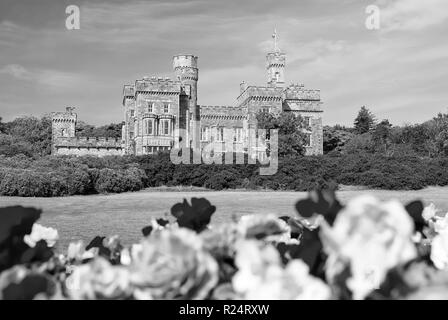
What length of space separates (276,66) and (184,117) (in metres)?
16.7

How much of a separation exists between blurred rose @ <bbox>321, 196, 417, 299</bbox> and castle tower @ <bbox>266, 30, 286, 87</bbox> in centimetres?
5944

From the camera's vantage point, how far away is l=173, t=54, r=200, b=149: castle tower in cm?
4903

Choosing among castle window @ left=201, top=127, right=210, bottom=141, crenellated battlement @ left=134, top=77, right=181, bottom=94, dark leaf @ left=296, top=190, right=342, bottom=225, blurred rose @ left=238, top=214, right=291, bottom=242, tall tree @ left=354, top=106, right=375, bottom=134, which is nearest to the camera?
dark leaf @ left=296, top=190, right=342, bottom=225

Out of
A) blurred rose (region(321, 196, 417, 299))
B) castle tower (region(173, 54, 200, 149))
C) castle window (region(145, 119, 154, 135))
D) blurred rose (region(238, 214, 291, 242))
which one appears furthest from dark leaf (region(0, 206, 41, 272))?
castle tower (region(173, 54, 200, 149))

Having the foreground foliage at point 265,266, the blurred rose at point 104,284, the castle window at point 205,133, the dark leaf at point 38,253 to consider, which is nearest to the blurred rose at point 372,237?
the foreground foliage at point 265,266

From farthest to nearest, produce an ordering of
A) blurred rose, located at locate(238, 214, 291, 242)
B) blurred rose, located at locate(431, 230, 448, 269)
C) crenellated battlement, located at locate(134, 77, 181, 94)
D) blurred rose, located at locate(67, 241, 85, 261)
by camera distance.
Result: crenellated battlement, located at locate(134, 77, 181, 94) < blurred rose, located at locate(67, 241, 85, 261) < blurred rose, located at locate(431, 230, 448, 269) < blurred rose, located at locate(238, 214, 291, 242)

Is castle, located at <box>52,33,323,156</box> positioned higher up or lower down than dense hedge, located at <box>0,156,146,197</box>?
higher up

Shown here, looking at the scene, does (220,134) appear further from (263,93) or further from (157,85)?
(157,85)

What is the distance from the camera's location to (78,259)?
2541mm

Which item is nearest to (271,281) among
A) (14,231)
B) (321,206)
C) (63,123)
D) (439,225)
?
(321,206)

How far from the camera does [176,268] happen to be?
5.35 ft

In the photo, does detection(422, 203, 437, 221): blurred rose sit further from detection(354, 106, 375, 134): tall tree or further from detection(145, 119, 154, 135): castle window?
detection(354, 106, 375, 134): tall tree
